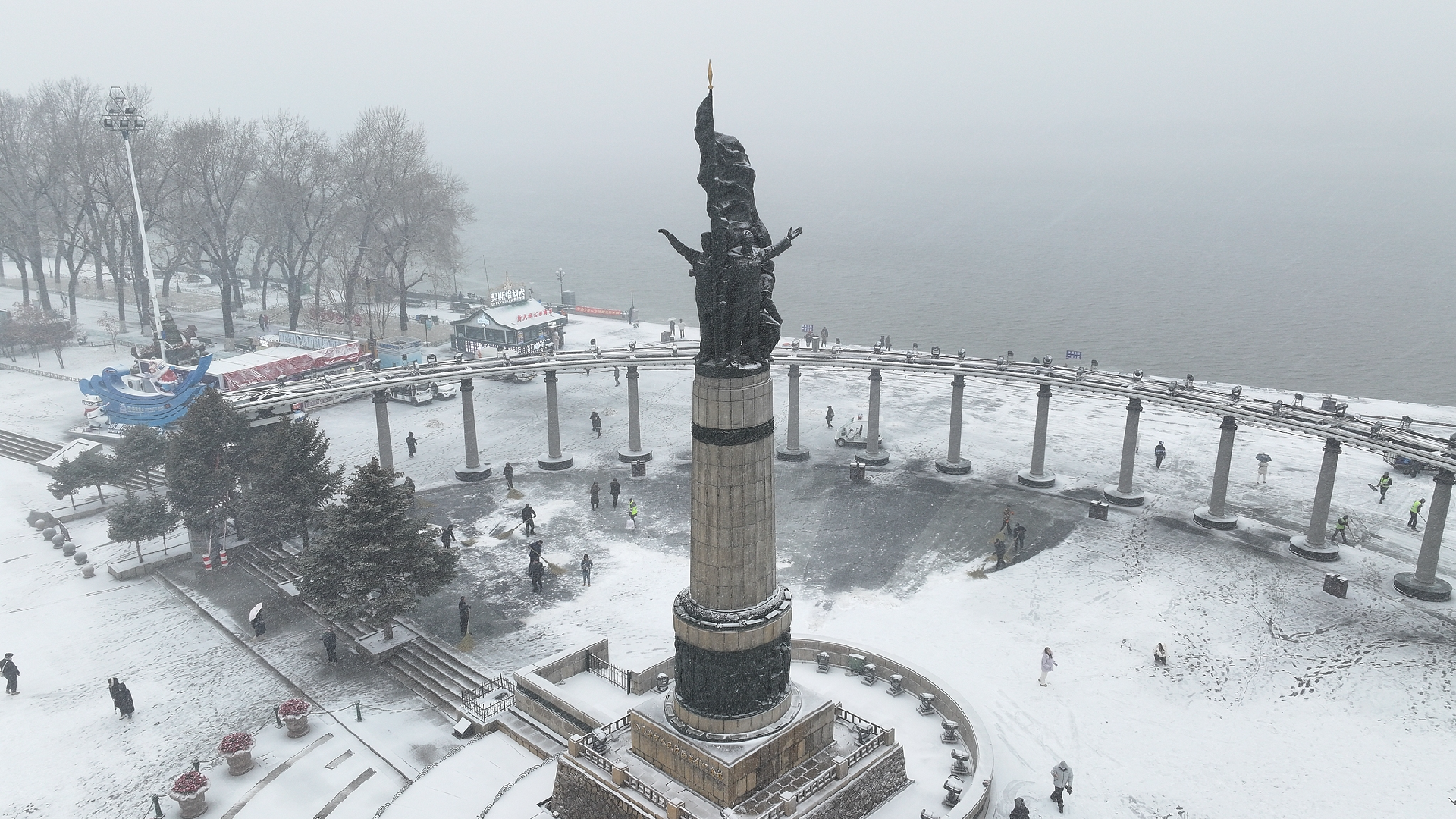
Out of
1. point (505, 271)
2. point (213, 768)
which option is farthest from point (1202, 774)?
point (505, 271)

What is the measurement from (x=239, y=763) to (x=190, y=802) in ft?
6.09

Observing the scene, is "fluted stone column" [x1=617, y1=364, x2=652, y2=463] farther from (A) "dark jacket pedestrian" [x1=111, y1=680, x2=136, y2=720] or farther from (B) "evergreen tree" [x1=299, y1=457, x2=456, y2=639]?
(A) "dark jacket pedestrian" [x1=111, y1=680, x2=136, y2=720]

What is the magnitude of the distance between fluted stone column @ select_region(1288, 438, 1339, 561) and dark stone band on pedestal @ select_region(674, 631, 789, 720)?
2571 cm

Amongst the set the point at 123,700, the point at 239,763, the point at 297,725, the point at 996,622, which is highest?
the point at 996,622

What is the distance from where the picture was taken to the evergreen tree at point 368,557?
29.9 m

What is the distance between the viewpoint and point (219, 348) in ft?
240

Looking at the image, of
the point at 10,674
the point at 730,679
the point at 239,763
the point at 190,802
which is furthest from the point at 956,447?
the point at 10,674

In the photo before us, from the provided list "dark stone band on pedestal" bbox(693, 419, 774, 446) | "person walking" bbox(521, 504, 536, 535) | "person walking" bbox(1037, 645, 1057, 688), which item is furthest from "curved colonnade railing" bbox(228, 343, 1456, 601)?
"dark stone band on pedestal" bbox(693, 419, 774, 446)

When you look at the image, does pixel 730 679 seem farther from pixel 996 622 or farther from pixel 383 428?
pixel 383 428

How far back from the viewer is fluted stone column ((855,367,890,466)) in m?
47.8

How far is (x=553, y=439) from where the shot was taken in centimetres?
4816

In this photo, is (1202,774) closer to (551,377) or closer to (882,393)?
(551,377)

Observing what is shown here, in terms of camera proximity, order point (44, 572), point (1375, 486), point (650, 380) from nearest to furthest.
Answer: point (44, 572) → point (1375, 486) → point (650, 380)

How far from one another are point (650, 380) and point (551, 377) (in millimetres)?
20021
